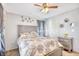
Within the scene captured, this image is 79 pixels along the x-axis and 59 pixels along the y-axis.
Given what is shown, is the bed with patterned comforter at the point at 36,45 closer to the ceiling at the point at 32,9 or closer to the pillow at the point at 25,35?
the pillow at the point at 25,35

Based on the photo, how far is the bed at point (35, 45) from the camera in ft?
4.58

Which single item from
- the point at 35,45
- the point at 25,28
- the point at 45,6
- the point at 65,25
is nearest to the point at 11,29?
the point at 25,28

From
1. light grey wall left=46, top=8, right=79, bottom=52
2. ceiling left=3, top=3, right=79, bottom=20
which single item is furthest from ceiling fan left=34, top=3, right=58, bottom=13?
light grey wall left=46, top=8, right=79, bottom=52

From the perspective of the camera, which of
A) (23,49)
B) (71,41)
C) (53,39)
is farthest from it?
(71,41)

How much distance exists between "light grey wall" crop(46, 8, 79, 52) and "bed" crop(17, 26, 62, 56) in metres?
0.16

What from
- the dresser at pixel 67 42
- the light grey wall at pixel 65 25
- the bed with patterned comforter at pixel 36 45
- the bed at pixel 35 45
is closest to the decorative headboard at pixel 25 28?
the bed at pixel 35 45

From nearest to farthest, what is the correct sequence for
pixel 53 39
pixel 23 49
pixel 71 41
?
1. pixel 23 49
2. pixel 53 39
3. pixel 71 41

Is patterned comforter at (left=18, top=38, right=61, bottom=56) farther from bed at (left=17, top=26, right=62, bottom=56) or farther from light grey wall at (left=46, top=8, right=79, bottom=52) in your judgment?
light grey wall at (left=46, top=8, right=79, bottom=52)

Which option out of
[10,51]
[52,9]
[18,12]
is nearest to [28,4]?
[18,12]

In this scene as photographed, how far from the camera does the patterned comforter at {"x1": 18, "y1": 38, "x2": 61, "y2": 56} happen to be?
1.39 metres

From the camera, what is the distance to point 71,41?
1.61 metres

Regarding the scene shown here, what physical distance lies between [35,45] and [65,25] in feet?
2.23

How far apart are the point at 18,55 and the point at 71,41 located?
1034 millimetres

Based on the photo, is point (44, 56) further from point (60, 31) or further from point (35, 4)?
point (35, 4)
